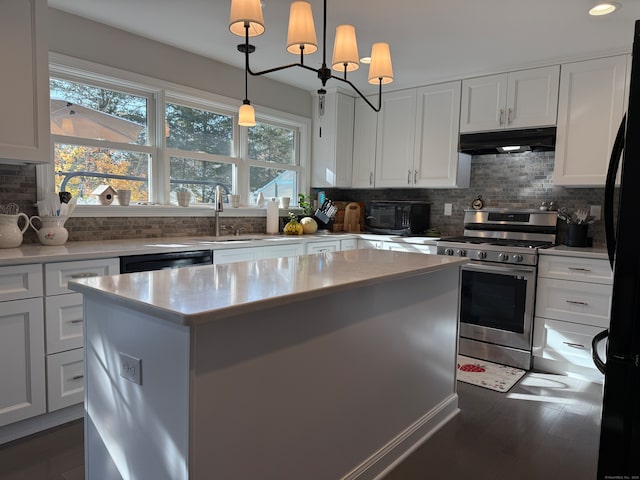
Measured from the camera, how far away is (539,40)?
307cm

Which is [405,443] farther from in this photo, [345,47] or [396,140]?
[396,140]

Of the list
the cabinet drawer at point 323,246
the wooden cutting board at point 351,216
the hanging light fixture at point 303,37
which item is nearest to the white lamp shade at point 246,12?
the hanging light fixture at point 303,37

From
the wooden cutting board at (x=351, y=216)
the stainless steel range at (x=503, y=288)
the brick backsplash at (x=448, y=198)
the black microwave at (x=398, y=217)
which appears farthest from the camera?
the wooden cutting board at (x=351, y=216)

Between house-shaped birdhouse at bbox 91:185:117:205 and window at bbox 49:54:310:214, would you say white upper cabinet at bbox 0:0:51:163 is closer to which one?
window at bbox 49:54:310:214

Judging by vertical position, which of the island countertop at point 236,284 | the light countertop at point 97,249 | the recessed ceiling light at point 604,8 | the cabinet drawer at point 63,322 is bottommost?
the cabinet drawer at point 63,322

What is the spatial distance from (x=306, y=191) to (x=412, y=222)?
1265 millimetres

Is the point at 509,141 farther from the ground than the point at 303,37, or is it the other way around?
the point at 303,37

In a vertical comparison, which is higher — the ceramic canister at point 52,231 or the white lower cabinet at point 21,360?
the ceramic canister at point 52,231

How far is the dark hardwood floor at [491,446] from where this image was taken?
195 cm

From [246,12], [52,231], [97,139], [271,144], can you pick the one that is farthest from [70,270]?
[271,144]

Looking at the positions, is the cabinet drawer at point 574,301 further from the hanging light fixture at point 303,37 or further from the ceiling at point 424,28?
the hanging light fixture at point 303,37

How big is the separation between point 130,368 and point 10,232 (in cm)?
168

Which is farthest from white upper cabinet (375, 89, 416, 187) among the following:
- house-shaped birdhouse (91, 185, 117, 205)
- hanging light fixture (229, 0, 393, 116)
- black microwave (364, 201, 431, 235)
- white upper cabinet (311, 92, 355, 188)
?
house-shaped birdhouse (91, 185, 117, 205)

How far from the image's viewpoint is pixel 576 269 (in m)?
3.10
